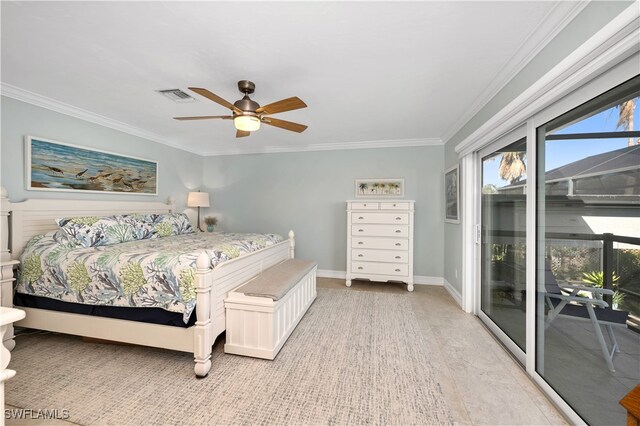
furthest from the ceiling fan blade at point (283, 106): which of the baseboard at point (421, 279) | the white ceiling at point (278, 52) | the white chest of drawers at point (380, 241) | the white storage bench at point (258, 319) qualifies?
the baseboard at point (421, 279)

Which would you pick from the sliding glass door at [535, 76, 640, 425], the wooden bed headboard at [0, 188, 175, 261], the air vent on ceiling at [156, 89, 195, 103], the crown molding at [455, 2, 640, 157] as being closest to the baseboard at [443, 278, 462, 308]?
the sliding glass door at [535, 76, 640, 425]

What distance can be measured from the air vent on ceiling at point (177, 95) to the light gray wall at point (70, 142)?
1456 mm

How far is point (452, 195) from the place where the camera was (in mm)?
3660

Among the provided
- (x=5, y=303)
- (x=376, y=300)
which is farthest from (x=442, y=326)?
(x=5, y=303)

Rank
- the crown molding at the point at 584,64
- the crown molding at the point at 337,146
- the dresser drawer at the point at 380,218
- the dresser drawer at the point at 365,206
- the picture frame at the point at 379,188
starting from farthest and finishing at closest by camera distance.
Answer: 1. the picture frame at the point at 379,188
2. the crown molding at the point at 337,146
3. the dresser drawer at the point at 365,206
4. the dresser drawer at the point at 380,218
5. the crown molding at the point at 584,64

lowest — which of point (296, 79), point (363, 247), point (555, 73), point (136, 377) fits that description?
point (136, 377)

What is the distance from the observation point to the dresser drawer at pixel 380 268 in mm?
3896

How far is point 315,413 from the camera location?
62.6 inches

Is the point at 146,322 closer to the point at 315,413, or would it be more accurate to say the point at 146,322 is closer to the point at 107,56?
the point at 315,413

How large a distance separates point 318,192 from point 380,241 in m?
1.52

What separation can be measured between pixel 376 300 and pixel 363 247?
86 centimetres

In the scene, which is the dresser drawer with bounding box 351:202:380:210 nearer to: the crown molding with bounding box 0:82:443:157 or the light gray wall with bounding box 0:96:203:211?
the crown molding with bounding box 0:82:443:157

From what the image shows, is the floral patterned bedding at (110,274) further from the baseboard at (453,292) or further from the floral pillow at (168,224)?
the baseboard at (453,292)

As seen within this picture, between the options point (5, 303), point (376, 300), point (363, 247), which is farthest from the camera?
point (363, 247)
